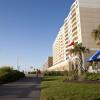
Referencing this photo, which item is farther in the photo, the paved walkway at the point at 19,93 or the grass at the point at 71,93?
the paved walkway at the point at 19,93

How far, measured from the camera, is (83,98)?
14234mm

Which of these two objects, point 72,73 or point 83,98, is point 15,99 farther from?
point 72,73

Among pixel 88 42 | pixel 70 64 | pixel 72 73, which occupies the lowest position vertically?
pixel 72 73

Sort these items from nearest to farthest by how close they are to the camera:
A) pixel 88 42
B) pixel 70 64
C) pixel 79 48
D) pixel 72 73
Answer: pixel 72 73, pixel 79 48, pixel 70 64, pixel 88 42

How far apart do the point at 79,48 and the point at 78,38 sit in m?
39.2

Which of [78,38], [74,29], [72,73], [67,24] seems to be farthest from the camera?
[67,24]

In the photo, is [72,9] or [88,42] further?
[72,9]

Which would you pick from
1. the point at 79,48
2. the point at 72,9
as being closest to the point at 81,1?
the point at 72,9

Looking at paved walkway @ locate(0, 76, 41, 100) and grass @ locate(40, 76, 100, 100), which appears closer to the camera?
grass @ locate(40, 76, 100, 100)

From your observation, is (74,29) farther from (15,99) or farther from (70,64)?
(15,99)

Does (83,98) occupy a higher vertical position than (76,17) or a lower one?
lower

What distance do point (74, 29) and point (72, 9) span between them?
8807 millimetres

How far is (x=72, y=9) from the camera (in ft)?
377

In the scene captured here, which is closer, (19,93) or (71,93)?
(71,93)
